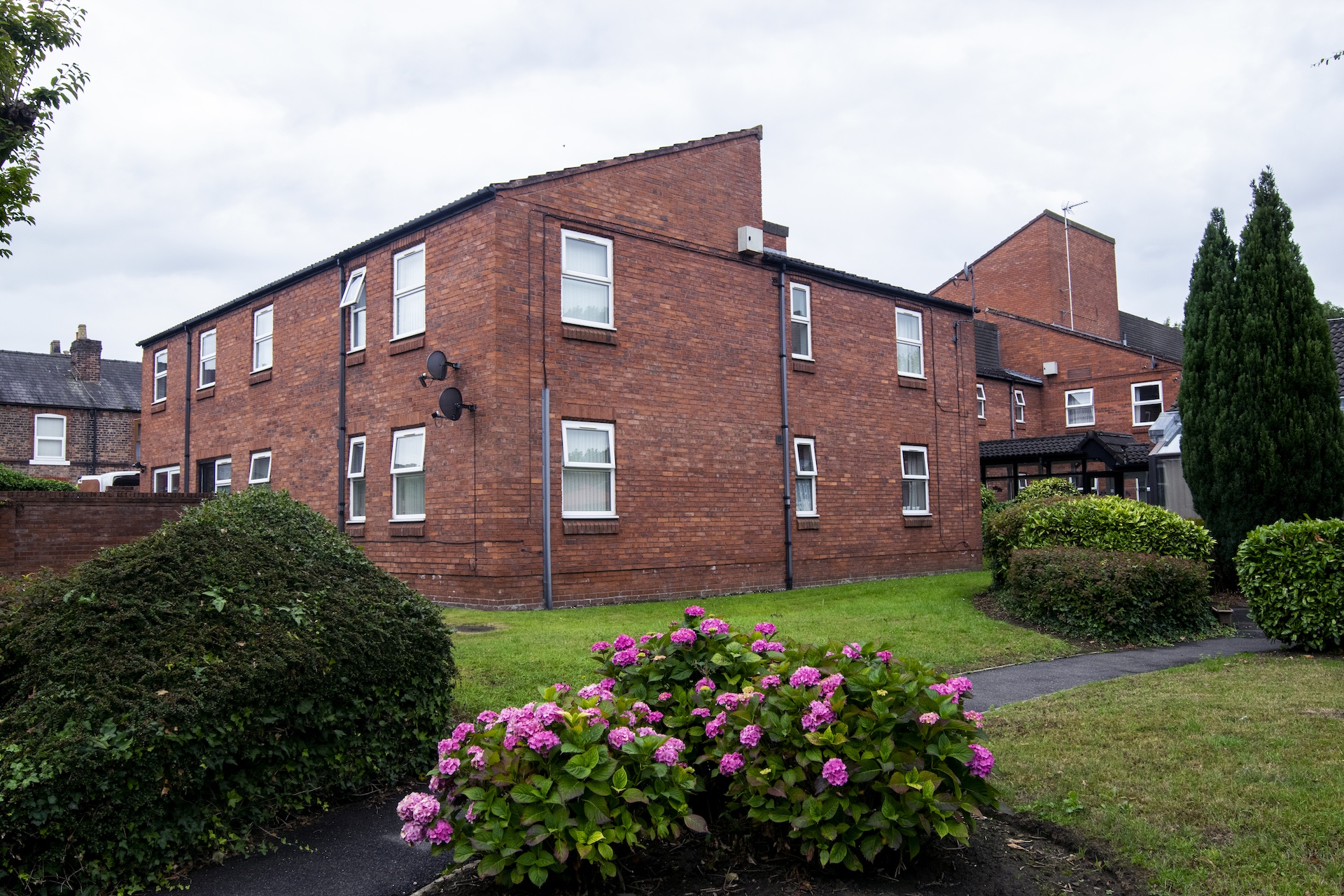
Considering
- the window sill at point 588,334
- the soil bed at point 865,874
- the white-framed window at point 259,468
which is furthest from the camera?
the white-framed window at point 259,468

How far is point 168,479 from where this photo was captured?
944 inches

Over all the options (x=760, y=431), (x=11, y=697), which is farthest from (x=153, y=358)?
(x=11, y=697)

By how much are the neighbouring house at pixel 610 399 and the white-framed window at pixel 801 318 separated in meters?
0.04

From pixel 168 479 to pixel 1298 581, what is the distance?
→ 78.0 feet

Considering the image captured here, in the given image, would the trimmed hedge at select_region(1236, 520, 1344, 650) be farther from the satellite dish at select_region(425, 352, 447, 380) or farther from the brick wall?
the brick wall

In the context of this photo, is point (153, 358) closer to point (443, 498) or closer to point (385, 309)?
point (385, 309)

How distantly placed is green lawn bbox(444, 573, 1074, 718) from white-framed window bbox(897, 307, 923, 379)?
5.72 m

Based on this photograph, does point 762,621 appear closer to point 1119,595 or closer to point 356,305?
point 1119,595

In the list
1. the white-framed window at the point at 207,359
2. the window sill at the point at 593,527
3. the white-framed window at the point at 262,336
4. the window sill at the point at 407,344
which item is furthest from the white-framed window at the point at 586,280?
the white-framed window at the point at 207,359

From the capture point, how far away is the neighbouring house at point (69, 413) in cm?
3759

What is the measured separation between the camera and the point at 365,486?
16594 millimetres

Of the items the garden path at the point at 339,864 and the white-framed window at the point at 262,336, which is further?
the white-framed window at the point at 262,336

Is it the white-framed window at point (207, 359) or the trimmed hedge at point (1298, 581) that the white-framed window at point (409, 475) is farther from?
the trimmed hedge at point (1298, 581)

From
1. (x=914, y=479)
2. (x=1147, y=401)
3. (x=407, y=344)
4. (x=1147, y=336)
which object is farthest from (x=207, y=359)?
(x=1147, y=336)
